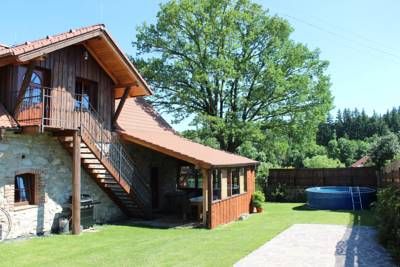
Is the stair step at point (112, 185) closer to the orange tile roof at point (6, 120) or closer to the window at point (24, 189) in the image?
the window at point (24, 189)

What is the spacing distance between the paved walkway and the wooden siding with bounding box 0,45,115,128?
8359mm

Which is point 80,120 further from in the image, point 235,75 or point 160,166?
point 235,75

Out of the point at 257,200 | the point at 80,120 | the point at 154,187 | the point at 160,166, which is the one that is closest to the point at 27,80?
the point at 80,120

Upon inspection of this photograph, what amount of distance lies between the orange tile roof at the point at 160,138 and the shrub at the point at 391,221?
5766 mm

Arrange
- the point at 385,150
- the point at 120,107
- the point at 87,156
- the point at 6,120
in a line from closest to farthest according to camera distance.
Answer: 1. the point at 6,120
2. the point at 87,156
3. the point at 120,107
4. the point at 385,150

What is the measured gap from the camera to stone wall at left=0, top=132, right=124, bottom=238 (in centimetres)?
1167

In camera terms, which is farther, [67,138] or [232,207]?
[232,207]

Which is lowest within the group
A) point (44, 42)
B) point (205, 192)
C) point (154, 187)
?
point (154, 187)

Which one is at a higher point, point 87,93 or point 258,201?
point 87,93

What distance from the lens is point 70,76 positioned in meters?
14.0

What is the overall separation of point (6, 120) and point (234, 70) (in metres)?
15.5

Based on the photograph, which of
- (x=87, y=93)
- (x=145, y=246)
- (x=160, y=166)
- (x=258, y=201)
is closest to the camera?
(x=145, y=246)

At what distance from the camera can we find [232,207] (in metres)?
16.7

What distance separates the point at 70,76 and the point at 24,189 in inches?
169
